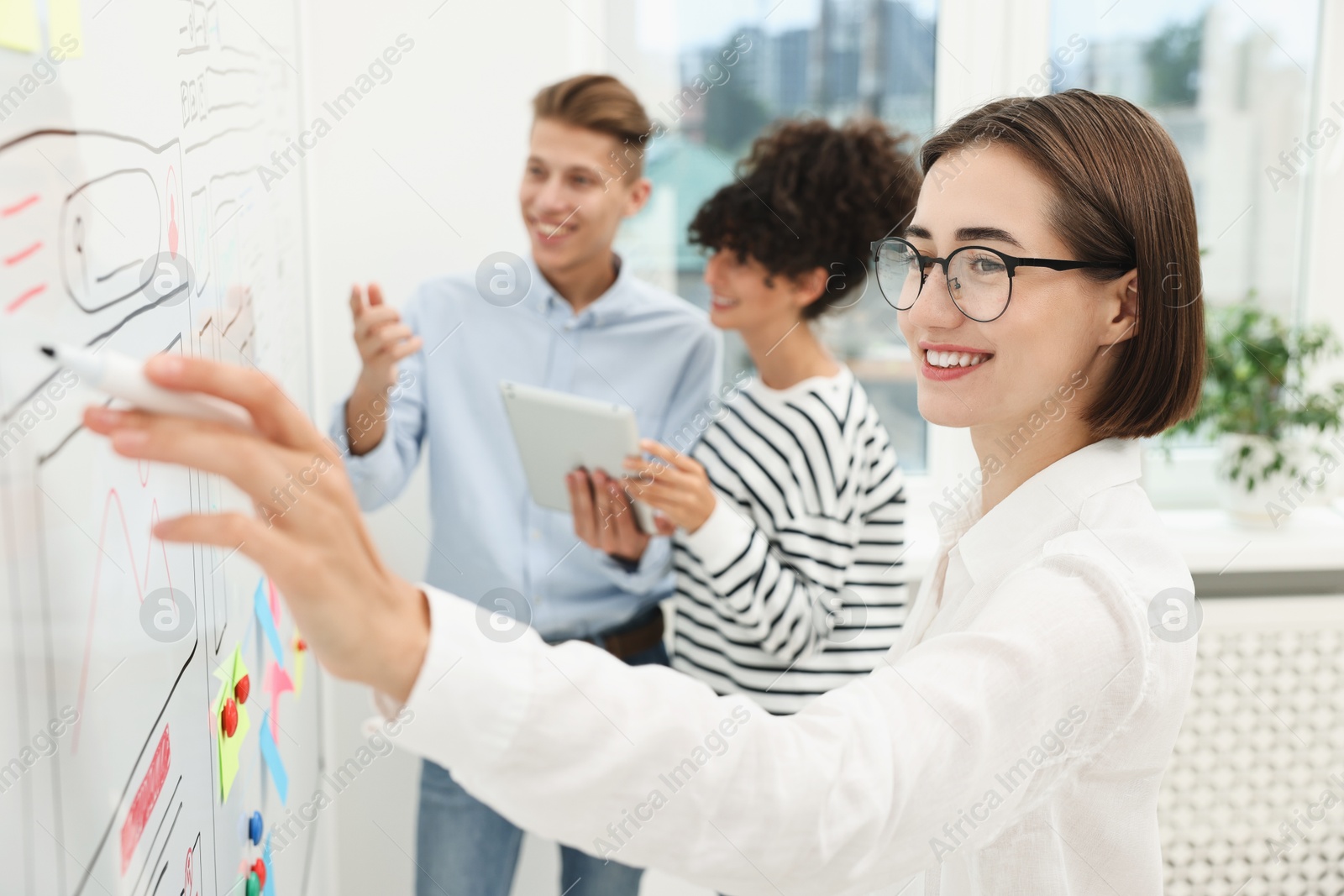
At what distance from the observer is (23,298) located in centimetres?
48

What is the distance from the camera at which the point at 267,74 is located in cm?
133

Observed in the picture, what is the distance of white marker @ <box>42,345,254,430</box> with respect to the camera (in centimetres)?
38

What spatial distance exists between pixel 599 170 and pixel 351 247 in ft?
1.80

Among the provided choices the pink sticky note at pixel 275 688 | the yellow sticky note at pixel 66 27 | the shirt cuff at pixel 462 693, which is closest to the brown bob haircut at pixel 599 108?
the pink sticky note at pixel 275 688

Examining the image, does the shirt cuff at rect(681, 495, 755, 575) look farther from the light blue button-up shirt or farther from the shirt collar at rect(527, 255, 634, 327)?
the shirt collar at rect(527, 255, 634, 327)

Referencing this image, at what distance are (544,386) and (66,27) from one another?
1.28m

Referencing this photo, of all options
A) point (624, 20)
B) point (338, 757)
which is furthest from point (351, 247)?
point (338, 757)

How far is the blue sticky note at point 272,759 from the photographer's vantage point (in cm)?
118

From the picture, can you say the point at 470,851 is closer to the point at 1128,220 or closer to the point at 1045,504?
the point at 1045,504

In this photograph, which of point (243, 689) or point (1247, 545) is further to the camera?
point (1247, 545)

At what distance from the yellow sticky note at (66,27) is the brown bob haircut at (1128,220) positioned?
0.65 m

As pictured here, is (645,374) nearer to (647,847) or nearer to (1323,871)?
(647,847)

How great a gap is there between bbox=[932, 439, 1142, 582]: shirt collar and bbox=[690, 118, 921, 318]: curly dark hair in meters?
0.80

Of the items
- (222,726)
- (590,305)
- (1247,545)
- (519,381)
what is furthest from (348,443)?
(1247,545)
